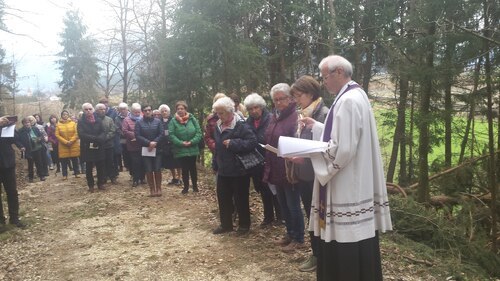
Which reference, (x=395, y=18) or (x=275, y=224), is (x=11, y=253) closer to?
(x=275, y=224)

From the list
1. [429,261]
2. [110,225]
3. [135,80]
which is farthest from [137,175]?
[135,80]

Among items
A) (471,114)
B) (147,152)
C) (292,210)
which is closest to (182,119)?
(147,152)

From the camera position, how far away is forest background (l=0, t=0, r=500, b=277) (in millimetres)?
8500

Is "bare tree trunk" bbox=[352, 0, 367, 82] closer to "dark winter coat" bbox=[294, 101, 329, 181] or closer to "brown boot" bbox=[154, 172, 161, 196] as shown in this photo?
"brown boot" bbox=[154, 172, 161, 196]

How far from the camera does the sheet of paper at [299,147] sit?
3.32 m

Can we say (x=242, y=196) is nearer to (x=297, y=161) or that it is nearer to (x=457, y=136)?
(x=297, y=161)

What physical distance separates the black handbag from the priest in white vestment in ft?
7.51

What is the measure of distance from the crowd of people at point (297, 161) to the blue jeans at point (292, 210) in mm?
13

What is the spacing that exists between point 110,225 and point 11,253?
1587 mm

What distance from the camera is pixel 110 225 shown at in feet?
23.6

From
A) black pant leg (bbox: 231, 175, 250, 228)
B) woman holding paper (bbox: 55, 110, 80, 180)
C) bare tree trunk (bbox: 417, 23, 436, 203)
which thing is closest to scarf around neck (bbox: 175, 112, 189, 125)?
black pant leg (bbox: 231, 175, 250, 228)

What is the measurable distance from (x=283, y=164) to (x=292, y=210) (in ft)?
1.94

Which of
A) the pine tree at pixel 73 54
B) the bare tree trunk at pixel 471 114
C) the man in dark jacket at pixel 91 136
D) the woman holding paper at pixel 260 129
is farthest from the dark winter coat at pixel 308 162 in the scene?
the pine tree at pixel 73 54

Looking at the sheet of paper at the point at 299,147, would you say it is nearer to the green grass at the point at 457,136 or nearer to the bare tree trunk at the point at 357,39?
the green grass at the point at 457,136
